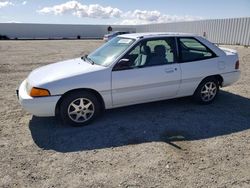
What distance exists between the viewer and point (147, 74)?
5.01 metres

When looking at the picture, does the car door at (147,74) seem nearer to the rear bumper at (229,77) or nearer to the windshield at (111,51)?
the windshield at (111,51)

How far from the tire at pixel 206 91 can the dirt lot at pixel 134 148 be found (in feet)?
0.58

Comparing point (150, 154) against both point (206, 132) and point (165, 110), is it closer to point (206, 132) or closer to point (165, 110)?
point (206, 132)

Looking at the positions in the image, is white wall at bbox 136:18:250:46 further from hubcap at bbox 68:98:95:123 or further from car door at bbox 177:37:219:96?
hubcap at bbox 68:98:95:123

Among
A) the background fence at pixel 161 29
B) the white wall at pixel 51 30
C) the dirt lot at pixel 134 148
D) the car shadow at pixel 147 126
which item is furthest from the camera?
the white wall at pixel 51 30

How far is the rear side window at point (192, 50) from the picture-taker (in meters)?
5.48

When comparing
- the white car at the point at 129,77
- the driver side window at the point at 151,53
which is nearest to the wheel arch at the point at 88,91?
the white car at the point at 129,77

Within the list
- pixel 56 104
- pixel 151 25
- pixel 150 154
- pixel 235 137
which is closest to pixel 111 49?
pixel 56 104

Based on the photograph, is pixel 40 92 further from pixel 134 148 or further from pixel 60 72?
pixel 134 148

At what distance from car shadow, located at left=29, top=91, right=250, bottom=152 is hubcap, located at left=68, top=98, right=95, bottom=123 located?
0.18m

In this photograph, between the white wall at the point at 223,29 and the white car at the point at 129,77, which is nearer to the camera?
the white car at the point at 129,77

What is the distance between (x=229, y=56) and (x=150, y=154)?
11.1 feet

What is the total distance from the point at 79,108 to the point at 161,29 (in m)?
34.4

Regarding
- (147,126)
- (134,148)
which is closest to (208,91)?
(147,126)
